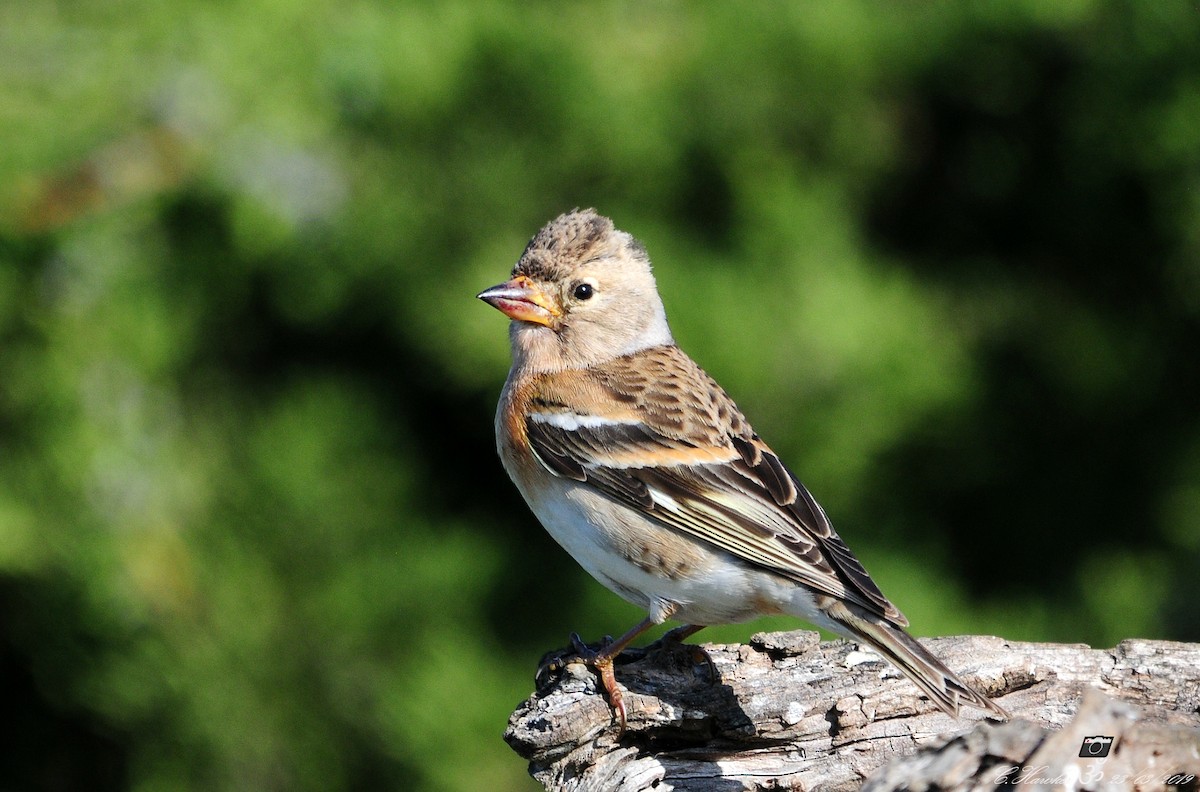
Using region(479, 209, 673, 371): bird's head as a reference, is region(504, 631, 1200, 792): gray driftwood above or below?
below

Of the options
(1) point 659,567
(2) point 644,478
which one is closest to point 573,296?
(2) point 644,478

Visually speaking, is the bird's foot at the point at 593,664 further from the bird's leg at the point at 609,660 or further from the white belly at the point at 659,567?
the white belly at the point at 659,567

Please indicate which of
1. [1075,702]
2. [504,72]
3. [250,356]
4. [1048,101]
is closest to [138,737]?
[250,356]

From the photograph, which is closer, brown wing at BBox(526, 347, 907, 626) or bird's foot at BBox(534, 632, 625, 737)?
bird's foot at BBox(534, 632, 625, 737)

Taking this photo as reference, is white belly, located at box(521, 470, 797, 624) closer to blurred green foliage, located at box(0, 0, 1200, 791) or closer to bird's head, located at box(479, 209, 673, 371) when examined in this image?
bird's head, located at box(479, 209, 673, 371)

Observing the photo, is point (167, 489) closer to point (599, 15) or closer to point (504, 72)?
point (504, 72)

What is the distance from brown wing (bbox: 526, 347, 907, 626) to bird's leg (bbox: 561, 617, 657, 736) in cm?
38

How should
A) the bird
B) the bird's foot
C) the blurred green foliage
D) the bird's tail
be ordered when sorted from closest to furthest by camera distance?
1. the bird's tail
2. the bird's foot
3. the bird
4. the blurred green foliage

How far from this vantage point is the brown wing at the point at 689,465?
3715mm

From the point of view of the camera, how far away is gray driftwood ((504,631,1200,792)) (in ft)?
11.3

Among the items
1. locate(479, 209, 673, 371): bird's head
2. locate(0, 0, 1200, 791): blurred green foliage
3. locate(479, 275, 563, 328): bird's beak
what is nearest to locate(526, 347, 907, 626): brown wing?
locate(479, 209, 673, 371): bird's head

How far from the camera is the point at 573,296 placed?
4434mm

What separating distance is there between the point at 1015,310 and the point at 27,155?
432 centimetres

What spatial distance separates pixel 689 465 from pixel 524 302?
859mm
